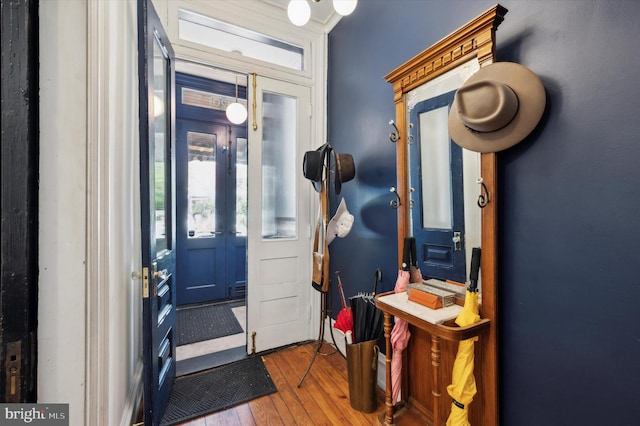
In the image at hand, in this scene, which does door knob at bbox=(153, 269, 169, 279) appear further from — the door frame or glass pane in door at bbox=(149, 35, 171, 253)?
the door frame

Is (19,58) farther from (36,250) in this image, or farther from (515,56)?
(515,56)

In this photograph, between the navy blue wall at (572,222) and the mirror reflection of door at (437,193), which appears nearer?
the navy blue wall at (572,222)

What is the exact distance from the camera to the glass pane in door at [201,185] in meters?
3.58

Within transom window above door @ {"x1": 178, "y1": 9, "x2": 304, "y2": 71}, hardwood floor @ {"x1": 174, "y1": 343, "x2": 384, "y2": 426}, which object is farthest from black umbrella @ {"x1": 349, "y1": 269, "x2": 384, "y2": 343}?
transom window above door @ {"x1": 178, "y1": 9, "x2": 304, "y2": 71}

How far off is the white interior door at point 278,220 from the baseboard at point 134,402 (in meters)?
0.83

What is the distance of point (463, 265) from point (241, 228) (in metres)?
3.13

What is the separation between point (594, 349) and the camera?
0.96m

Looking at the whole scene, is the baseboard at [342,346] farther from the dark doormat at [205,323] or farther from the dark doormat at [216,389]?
the dark doormat at [205,323]

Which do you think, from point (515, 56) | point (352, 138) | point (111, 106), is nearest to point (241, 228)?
point (352, 138)

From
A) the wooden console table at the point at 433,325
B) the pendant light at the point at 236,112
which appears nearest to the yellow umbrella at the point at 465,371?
the wooden console table at the point at 433,325

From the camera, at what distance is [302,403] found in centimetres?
180

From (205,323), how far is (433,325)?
2.72m

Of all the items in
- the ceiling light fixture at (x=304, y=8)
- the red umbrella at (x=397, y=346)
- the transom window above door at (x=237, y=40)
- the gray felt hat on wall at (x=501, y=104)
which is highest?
the transom window above door at (x=237, y=40)

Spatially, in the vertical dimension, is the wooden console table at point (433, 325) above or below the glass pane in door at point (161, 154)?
below
